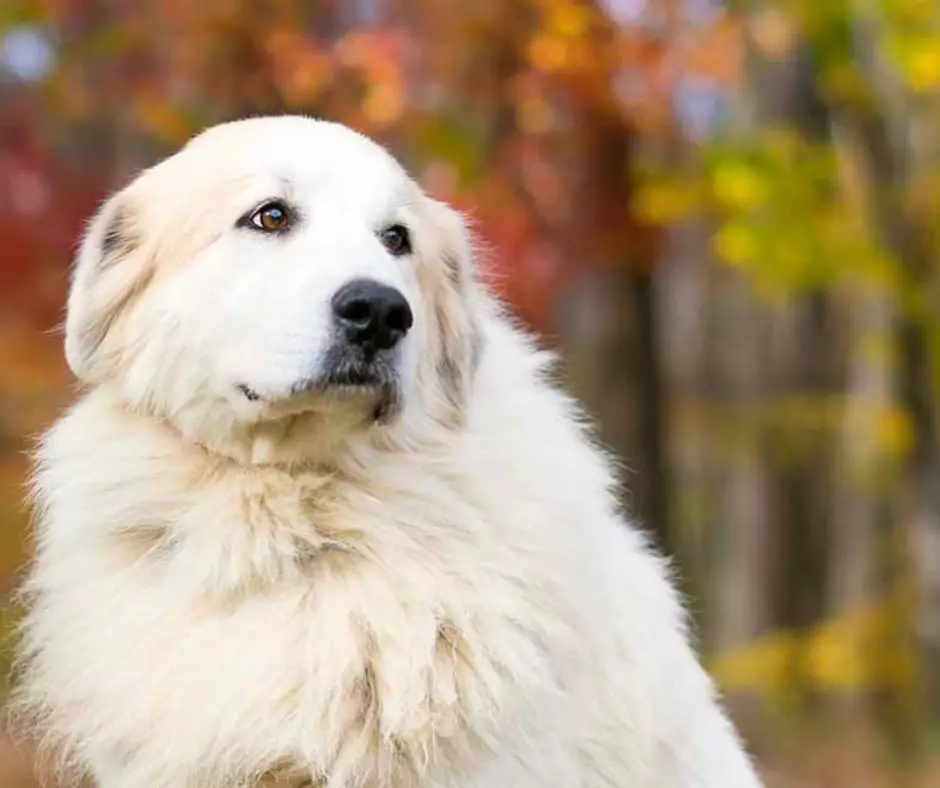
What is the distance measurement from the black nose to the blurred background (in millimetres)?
3259

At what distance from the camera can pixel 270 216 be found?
331cm

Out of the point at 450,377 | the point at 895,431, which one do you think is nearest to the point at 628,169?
the point at 895,431

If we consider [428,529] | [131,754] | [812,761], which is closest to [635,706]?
[428,529]

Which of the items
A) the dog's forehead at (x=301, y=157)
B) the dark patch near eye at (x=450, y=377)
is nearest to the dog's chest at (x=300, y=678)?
the dark patch near eye at (x=450, y=377)

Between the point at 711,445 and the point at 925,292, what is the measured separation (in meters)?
6.10

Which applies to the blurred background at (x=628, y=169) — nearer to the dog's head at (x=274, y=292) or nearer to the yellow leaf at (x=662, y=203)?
the yellow leaf at (x=662, y=203)

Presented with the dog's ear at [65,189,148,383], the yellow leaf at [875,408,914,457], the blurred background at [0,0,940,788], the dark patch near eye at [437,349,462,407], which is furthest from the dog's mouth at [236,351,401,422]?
the yellow leaf at [875,408,914,457]

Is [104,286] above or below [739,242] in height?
below

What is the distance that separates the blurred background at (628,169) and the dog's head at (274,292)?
272 centimetres

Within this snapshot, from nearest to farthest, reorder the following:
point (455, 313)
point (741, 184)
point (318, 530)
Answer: point (318, 530)
point (455, 313)
point (741, 184)

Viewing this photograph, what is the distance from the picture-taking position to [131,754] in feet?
10.3

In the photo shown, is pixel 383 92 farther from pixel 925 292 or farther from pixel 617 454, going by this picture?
pixel 925 292

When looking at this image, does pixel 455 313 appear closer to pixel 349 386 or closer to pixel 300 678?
pixel 349 386

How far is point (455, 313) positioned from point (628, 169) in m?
5.54
